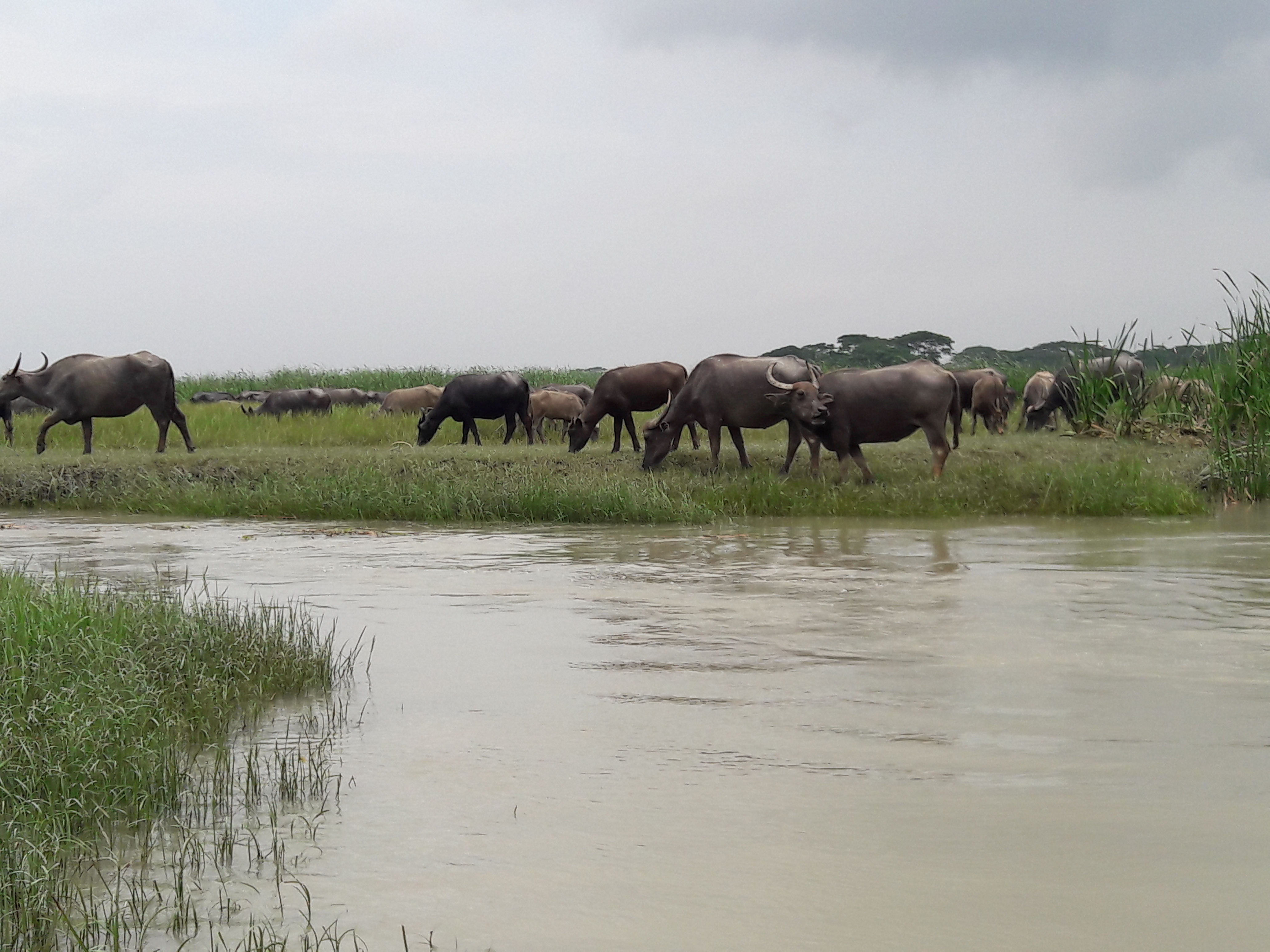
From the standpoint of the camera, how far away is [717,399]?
16.8 meters

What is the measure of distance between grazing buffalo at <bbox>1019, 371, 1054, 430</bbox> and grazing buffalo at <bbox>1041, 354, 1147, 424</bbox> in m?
0.57

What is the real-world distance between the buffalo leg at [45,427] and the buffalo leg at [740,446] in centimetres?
1008

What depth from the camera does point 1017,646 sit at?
25.3ft

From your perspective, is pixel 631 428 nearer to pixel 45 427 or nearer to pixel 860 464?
pixel 860 464

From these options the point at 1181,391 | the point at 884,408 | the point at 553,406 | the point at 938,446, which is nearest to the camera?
the point at 938,446

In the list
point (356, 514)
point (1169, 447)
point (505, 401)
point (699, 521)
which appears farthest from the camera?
point (505, 401)

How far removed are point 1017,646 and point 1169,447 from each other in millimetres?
11620

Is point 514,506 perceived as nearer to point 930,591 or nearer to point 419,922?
point 930,591

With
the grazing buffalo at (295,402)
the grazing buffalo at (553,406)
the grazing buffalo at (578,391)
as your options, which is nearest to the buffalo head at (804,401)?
the grazing buffalo at (553,406)

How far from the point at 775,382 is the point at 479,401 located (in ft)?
25.6

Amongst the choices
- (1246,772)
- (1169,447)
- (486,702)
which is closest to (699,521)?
(1169,447)

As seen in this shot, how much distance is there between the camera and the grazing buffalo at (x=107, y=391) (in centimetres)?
2056

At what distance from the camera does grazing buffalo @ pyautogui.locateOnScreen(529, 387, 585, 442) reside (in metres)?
25.8

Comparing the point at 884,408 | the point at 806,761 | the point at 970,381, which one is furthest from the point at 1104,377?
the point at 806,761
